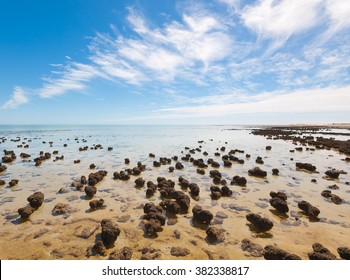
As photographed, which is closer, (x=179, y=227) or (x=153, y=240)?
(x=153, y=240)

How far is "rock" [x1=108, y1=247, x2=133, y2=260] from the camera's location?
621cm

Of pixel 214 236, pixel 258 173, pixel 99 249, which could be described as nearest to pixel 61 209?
pixel 99 249

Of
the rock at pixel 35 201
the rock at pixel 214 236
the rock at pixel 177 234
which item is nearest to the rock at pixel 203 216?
the rock at pixel 214 236

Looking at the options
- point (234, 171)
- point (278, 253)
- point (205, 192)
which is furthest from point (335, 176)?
point (278, 253)

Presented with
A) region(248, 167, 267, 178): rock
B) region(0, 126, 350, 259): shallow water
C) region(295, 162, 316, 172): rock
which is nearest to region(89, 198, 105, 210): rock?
region(0, 126, 350, 259): shallow water

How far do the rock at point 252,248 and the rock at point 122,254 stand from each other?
3435 millimetres

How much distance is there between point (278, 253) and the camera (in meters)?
6.06

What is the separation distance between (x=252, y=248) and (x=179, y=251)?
226 centimetres

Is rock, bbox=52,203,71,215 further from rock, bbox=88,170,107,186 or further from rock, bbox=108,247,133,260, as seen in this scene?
rock, bbox=108,247,133,260

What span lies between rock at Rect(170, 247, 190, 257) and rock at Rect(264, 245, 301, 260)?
2.26 m

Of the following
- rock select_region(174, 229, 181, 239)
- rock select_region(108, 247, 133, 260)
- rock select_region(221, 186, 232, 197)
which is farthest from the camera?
rock select_region(221, 186, 232, 197)
